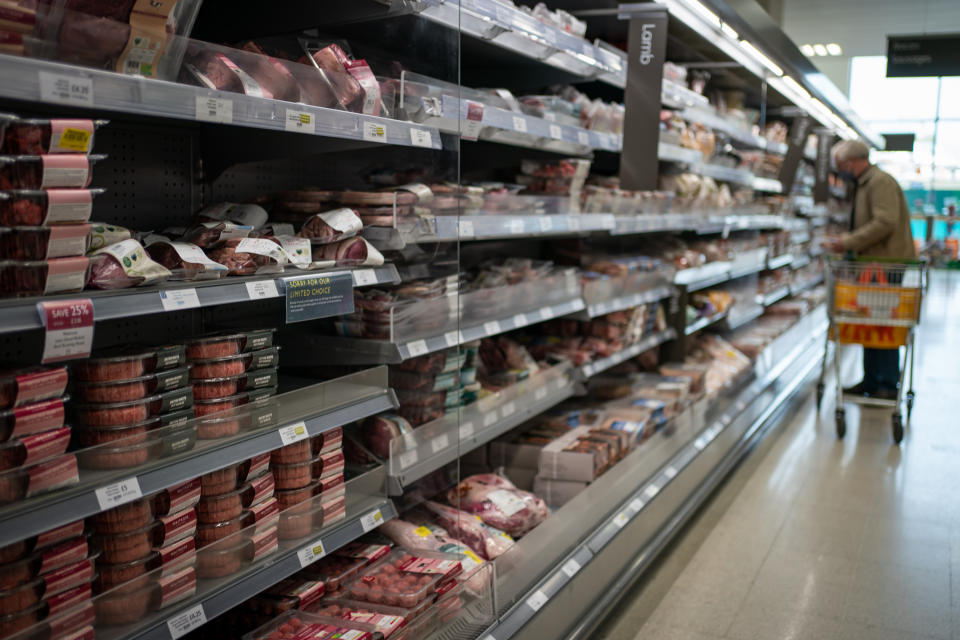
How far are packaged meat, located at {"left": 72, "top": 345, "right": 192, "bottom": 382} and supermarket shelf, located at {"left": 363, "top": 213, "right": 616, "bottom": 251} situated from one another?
809mm

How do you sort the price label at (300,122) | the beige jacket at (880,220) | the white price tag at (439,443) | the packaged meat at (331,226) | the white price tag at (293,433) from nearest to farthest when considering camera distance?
the price label at (300,122) < the white price tag at (293,433) < the packaged meat at (331,226) < the white price tag at (439,443) < the beige jacket at (880,220)

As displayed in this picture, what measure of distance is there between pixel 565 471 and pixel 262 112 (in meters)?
2.14

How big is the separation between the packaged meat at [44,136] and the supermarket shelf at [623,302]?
276cm

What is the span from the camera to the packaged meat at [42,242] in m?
1.42

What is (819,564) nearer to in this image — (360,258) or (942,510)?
(942,510)

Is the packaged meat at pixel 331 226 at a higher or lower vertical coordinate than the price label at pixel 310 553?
higher

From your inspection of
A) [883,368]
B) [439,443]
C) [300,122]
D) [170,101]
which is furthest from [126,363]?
[883,368]

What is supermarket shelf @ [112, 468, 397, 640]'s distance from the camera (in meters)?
1.68

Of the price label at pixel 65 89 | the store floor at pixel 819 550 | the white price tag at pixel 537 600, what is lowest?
the store floor at pixel 819 550

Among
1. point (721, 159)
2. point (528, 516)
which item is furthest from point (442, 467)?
point (721, 159)

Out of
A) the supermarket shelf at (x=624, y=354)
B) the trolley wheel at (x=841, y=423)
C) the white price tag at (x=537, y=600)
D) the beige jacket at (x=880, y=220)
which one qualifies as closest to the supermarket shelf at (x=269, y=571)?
the white price tag at (x=537, y=600)

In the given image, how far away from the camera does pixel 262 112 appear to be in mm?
1864

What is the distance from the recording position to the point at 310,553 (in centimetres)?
213

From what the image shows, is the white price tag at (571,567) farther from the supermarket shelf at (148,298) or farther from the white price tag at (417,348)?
the supermarket shelf at (148,298)
